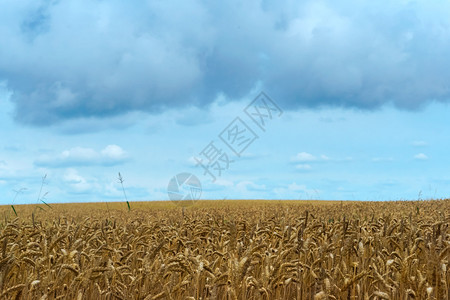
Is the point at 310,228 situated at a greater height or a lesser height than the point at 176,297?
greater

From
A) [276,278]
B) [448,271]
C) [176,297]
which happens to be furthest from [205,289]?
[448,271]

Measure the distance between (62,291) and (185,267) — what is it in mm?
1258

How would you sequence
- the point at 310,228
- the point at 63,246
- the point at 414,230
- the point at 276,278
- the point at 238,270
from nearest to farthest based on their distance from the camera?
the point at 238,270 → the point at 276,278 → the point at 63,246 → the point at 414,230 → the point at 310,228

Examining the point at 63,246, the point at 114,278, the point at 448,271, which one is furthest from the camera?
the point at 63,246

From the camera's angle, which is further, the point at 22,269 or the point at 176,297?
the point at 22,269

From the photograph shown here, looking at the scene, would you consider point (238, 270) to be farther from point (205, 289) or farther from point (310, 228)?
point (310, 228)

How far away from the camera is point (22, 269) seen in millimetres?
5492

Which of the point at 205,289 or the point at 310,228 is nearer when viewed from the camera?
the point at 205,289

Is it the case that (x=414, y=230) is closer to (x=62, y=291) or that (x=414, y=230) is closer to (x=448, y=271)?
(x=448, y=271)

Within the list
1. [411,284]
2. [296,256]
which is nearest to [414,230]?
[296,256]

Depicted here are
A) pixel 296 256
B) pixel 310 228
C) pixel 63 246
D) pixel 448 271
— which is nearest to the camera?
pixel 448 271

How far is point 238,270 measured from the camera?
145 inches

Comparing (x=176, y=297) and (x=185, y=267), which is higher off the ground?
(x=185, y=267)

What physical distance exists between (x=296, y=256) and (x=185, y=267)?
1.91m
